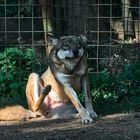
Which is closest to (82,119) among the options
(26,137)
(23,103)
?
(26,137)

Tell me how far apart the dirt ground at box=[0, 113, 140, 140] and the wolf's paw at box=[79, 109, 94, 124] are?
0.23ft

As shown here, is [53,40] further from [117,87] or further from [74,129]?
[117,87]

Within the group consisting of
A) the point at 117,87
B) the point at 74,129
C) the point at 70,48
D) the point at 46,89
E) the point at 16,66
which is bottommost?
the point at 74,129

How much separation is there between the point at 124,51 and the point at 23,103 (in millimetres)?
2400

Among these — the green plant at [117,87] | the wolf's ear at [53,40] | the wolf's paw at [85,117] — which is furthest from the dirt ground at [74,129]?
the green plant at [117,87]

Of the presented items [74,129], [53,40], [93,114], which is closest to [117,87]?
[93,114]

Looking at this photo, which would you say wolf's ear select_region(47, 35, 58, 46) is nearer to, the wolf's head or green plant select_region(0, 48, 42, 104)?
the wolf's head

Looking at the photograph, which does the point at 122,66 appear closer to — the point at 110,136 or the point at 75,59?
the point at 75,59

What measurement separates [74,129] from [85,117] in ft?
1.74

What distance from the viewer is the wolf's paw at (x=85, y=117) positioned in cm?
836

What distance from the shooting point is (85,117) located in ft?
27.7

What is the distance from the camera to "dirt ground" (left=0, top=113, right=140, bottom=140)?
295 inches

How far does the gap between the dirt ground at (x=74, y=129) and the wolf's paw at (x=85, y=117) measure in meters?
0.07

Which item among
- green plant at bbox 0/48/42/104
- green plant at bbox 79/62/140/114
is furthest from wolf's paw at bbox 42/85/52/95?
green plant at bbox 0/48/42/104
